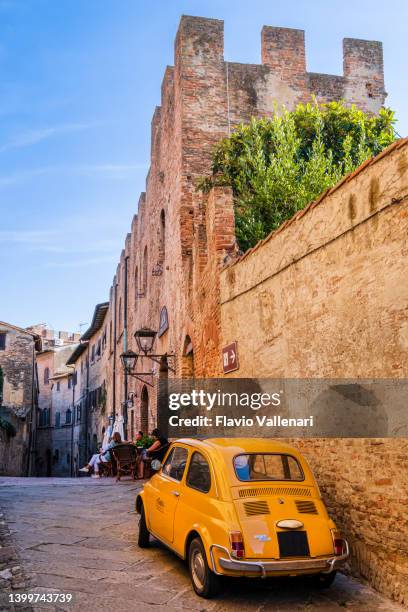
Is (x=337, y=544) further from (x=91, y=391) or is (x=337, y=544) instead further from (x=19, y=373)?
(x=91, y=391)

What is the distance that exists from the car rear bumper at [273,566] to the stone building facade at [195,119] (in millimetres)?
6409

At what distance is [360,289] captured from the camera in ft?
18.2

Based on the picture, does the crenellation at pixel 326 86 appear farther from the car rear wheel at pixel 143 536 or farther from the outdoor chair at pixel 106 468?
the car rear wheel at pixel 143 536

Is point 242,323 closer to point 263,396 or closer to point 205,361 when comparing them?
point 263,396

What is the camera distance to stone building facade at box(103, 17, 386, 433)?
13172mm

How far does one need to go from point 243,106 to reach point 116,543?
430 inches

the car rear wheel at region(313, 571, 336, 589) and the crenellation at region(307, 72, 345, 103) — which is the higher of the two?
the crenellation at region(307, 72, 345, 103)

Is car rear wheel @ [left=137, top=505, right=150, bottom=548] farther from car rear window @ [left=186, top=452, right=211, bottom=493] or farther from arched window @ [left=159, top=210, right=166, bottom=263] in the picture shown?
arched window @ [left=159, top=210, right=166, bottom=263]

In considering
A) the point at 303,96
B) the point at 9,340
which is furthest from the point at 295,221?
the point at 9,340

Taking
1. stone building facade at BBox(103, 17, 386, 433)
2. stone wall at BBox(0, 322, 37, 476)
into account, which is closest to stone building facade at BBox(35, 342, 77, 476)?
stone wall at BBox(0, 322, 37, 476)

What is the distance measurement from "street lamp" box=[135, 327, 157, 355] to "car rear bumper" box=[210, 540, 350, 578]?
1120 centimetres

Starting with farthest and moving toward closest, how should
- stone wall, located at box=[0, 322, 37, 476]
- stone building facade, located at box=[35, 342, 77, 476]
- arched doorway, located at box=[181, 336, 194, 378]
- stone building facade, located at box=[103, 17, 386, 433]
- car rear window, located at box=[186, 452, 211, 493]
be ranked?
stone building facade, located at box=[35, 342, 77, 476], stone wall, located at box=[0, 322, 37, 476], stone building facade, located at box=[103, 17, 386, 433], arched doorway, located at box=[181, 336, 194, 378], car rear window, located at box=[186, 452, 211, 493]

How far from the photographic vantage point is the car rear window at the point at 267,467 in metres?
5.15

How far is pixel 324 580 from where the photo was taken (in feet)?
16.4
